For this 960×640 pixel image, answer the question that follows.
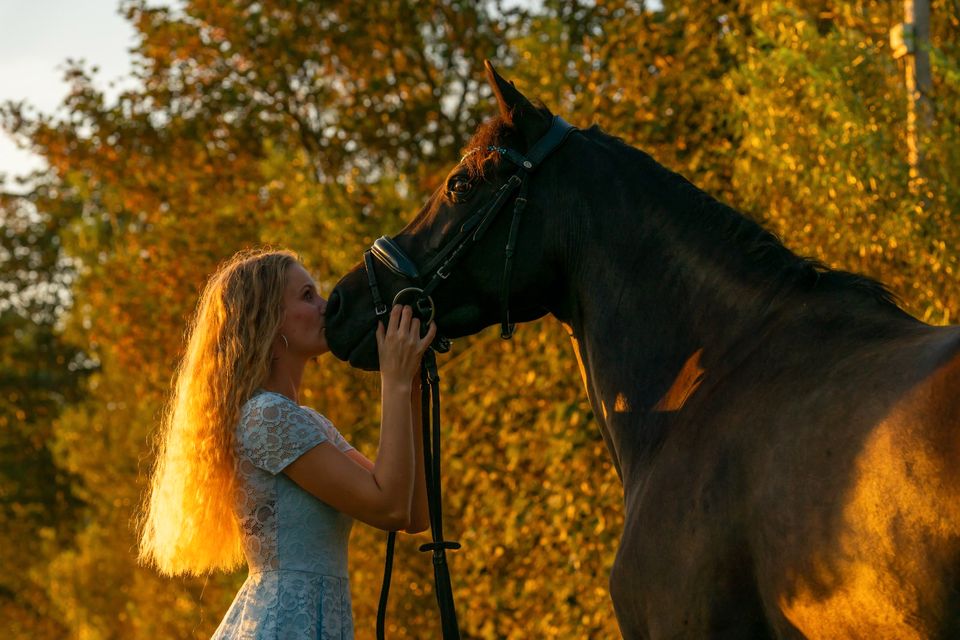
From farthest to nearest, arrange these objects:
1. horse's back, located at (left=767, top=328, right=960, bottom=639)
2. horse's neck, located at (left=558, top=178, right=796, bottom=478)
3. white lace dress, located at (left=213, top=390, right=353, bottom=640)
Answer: white lace dress, located at (left=213, top=390, right=353, bottom=640)
horse's neck, located at (left=558, top=178, right=796, bottom=478)
horse's back, located at (left=767, top=328, right=960, bottom=639)

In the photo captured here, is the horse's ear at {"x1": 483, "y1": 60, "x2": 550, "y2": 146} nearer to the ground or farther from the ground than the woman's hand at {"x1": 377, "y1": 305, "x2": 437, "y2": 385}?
farther from the ground

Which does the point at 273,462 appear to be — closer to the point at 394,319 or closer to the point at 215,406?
the point at 215,406

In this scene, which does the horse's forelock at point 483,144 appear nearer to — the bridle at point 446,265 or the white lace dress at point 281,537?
the bridle at point 446,265

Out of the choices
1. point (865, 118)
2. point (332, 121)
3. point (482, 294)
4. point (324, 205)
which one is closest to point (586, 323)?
point (482, 294)

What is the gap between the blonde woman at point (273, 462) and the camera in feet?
12.3

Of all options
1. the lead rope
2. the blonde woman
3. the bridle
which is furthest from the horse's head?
the lead rope

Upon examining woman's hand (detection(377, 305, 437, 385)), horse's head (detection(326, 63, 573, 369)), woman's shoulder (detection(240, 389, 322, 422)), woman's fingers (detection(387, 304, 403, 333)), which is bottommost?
woman's shoulder (detection(240, 389, 322, 422))

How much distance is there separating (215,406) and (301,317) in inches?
16.9

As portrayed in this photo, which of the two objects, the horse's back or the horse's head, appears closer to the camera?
the horse's back

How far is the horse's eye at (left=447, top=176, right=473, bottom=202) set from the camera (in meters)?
4.04

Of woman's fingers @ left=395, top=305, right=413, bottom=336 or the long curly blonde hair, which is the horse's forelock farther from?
the long curly blonde hair

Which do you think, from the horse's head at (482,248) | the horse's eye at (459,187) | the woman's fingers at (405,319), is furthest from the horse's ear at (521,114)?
the woman's fingers at (405,319)

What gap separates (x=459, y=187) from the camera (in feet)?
13.3

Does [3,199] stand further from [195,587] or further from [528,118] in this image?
[528,118]
